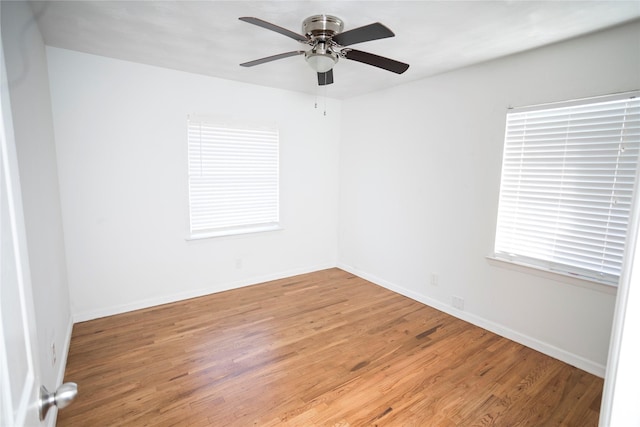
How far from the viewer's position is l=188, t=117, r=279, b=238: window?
363cm

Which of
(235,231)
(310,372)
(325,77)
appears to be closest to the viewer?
(310,372)

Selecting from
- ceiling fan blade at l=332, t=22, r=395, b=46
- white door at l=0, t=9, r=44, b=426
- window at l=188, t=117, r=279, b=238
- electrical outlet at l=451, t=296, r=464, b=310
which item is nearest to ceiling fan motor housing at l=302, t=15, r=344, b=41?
ceiling fan blade at l=332, t=22, r=395, b=46

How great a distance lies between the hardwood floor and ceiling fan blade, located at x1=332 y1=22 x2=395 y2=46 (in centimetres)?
236

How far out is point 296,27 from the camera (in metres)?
2.26

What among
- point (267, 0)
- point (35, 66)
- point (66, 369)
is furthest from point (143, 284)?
point (267, 0)

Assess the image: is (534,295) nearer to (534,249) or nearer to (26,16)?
(534,249)

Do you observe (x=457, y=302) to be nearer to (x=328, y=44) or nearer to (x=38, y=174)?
(x=328, y=44)

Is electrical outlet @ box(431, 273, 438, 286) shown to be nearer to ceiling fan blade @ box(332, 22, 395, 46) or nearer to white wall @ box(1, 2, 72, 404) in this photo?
ceiling fan blade @ box(332, 22, 395, 46)

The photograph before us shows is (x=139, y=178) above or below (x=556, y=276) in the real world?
above

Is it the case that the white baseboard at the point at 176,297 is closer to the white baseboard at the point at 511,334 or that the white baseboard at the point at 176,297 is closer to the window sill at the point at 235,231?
the window sill at the point at 235,231

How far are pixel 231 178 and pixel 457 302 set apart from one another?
3.03 metres

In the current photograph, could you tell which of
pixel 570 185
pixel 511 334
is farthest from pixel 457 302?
pixel 570 185

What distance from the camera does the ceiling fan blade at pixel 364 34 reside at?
5.58 feet

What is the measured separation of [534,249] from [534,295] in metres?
0.41
